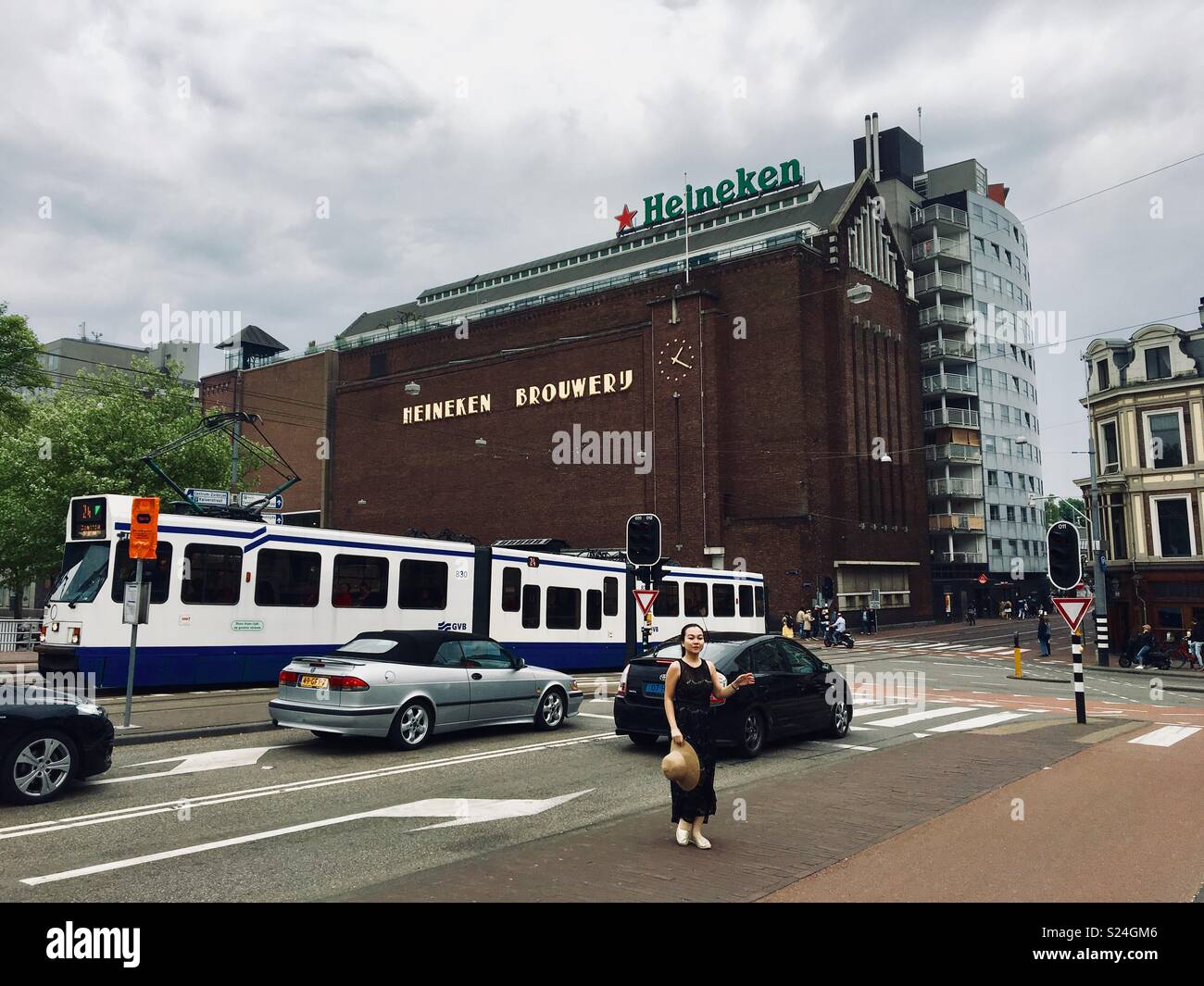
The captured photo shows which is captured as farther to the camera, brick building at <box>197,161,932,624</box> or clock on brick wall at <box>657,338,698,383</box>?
Answer: clock on brick wall at <box>657,338,698,383</box>

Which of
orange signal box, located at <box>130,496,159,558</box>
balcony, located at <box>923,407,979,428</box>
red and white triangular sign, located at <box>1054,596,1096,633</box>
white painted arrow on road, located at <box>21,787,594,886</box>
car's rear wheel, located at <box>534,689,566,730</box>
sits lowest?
white painted arrow on road, located at <box>21,787,594,886</box>

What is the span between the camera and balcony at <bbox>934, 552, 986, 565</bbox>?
2547 inches

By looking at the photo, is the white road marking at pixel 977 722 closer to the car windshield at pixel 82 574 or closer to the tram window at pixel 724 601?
the tram window at pixel 724 601

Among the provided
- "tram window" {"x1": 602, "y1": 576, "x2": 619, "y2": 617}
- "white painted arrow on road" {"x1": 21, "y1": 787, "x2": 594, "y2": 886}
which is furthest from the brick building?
"white painted arrow on road" {"x1": 21, "y1": 787, "x2": 594, "y2": 886}

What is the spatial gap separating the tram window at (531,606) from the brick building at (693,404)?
26042 millimetres

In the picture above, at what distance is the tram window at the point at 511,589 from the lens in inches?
884

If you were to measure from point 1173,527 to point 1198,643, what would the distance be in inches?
217

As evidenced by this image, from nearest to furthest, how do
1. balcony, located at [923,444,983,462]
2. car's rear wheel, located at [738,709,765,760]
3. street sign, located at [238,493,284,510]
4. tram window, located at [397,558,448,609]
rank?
1. car's rear wheel, located at [738,709,765,760]
2. street sign, located at [238,493,284,510]
3. tram window, located at [397,558,448,609]
4. balcony, located at [923,444,983,462]

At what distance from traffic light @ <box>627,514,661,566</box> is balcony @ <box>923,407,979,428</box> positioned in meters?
53.1

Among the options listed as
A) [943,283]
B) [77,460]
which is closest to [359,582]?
[77,460]

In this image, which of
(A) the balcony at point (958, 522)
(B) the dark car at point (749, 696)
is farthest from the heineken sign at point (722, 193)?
(B) the dark car at point (749, 696)

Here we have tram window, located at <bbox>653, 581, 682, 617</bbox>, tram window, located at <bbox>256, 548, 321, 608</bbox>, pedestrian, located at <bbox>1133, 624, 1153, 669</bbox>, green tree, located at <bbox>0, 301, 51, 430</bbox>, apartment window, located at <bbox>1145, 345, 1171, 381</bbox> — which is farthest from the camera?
apartment window, located at <bbox>1145, 345, 1171, 381</bbox>

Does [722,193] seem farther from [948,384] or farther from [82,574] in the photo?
[82,574]

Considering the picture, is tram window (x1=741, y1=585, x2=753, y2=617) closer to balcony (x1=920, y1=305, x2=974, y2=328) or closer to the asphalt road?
the asphalt road
